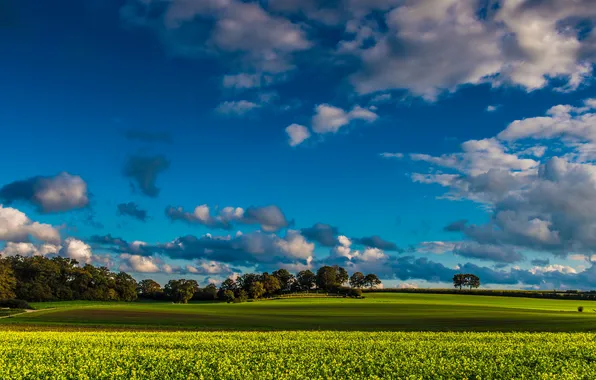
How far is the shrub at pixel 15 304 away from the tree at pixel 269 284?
258 feet

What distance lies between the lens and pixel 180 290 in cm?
16250

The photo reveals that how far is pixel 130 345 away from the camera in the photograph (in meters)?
32.8

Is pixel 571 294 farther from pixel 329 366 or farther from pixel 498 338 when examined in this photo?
pixel 329 366

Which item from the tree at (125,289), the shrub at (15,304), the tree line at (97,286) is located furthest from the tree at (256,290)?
the shrub at (15,304)

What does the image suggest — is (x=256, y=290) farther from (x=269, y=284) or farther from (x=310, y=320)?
(x=310, y=320)

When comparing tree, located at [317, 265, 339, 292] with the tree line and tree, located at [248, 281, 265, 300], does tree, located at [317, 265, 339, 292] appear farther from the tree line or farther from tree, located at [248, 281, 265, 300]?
tree, located at [248, 281, 265, 300]

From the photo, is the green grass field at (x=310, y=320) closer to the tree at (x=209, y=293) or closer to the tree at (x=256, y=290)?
the tree at (x=256, y=290)

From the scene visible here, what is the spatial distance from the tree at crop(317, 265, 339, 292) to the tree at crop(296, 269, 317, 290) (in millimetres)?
2649

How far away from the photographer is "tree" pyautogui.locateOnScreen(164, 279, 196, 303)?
162250mm

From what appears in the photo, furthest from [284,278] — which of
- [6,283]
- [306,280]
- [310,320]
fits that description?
[310,320]

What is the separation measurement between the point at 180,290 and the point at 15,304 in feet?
193

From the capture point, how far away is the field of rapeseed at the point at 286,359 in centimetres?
2219

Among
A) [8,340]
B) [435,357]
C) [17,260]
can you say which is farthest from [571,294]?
[17,260]

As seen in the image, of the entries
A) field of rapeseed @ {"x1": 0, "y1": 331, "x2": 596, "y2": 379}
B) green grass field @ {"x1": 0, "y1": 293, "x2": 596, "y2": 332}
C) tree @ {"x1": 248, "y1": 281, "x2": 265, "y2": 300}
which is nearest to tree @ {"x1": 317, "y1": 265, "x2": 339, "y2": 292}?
tree @ {"x1": 248, "y1": 281, "x2": 265, "y2": 300}
